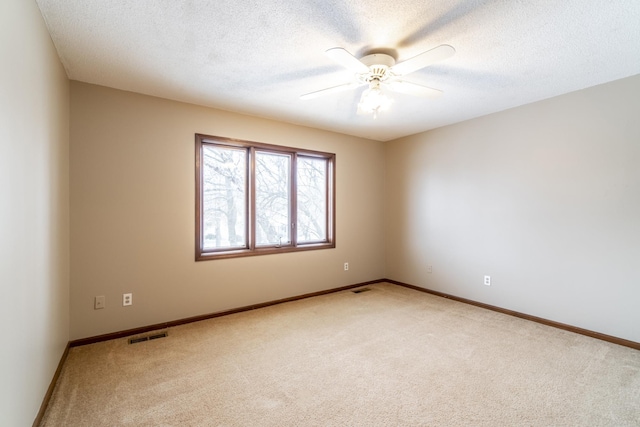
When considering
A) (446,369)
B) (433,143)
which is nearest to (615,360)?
(446,369)

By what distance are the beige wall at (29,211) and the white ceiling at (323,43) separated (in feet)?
1.23

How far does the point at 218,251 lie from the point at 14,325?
2.17 metres

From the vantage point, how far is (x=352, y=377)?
2.23 m

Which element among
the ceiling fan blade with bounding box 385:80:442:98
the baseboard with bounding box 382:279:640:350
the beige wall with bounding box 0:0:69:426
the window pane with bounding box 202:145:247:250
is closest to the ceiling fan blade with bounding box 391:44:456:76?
the ceiling fan blade with bounding box 385:80:442:98

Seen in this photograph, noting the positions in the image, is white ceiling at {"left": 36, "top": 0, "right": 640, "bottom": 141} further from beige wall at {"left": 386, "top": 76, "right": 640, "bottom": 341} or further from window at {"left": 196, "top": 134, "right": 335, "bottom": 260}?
window at {"left": 196, "top": 134, "right": 335, "bottom": 260}

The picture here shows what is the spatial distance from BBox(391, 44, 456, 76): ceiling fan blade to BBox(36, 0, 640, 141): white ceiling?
190mm

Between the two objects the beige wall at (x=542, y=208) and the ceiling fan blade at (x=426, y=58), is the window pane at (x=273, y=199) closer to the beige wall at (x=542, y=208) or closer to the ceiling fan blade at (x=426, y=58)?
the beige wall at (x=542, y=208)

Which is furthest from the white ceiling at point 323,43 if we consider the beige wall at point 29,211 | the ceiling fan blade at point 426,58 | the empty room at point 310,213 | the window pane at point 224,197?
the window pane at point 224,197

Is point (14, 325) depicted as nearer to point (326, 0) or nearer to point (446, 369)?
point (326, 0)

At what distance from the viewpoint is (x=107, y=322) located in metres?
2.87

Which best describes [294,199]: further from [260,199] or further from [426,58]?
[426,58]

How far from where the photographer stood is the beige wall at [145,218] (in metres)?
2.78

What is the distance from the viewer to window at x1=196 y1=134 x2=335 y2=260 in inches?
139

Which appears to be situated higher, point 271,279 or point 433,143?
point 433,143
